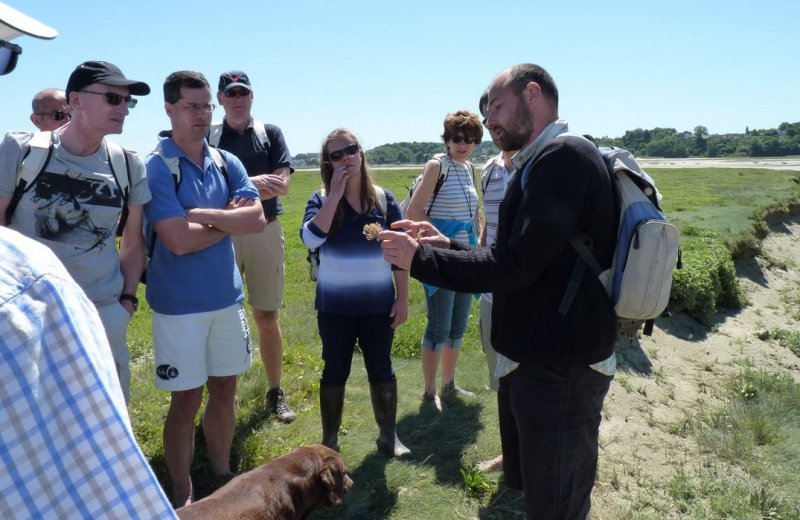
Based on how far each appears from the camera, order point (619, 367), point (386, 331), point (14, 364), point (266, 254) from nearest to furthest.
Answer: point (14, 364) → point (386, 331) → point (266, 254) → point (619, 367)

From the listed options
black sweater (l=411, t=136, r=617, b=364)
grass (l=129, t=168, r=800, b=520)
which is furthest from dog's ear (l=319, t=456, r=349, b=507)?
black sweater (l=411, t=136, r=617, b=364)

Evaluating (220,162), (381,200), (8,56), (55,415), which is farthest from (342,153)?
(55,415)

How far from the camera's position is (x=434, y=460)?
195 inches

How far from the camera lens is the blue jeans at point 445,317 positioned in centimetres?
559

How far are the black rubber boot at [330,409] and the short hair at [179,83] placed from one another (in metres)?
2.30

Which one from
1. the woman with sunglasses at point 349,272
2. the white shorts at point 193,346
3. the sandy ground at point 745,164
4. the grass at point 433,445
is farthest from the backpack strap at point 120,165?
the sandy ground at point 745,164

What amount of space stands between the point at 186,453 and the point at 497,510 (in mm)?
2159

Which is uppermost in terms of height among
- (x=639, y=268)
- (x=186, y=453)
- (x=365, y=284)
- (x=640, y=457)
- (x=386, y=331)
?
(x=639, y=268)

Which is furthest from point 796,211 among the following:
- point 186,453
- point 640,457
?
point 186,453

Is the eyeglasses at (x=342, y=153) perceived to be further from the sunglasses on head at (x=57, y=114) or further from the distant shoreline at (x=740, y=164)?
the distant shoreline at (x=740, y=164)

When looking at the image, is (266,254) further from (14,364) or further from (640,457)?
(14,364)

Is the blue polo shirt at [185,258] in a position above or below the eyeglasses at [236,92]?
below

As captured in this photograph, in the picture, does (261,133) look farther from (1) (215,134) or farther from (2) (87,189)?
(2) (87,189)

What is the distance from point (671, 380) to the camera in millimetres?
7863
